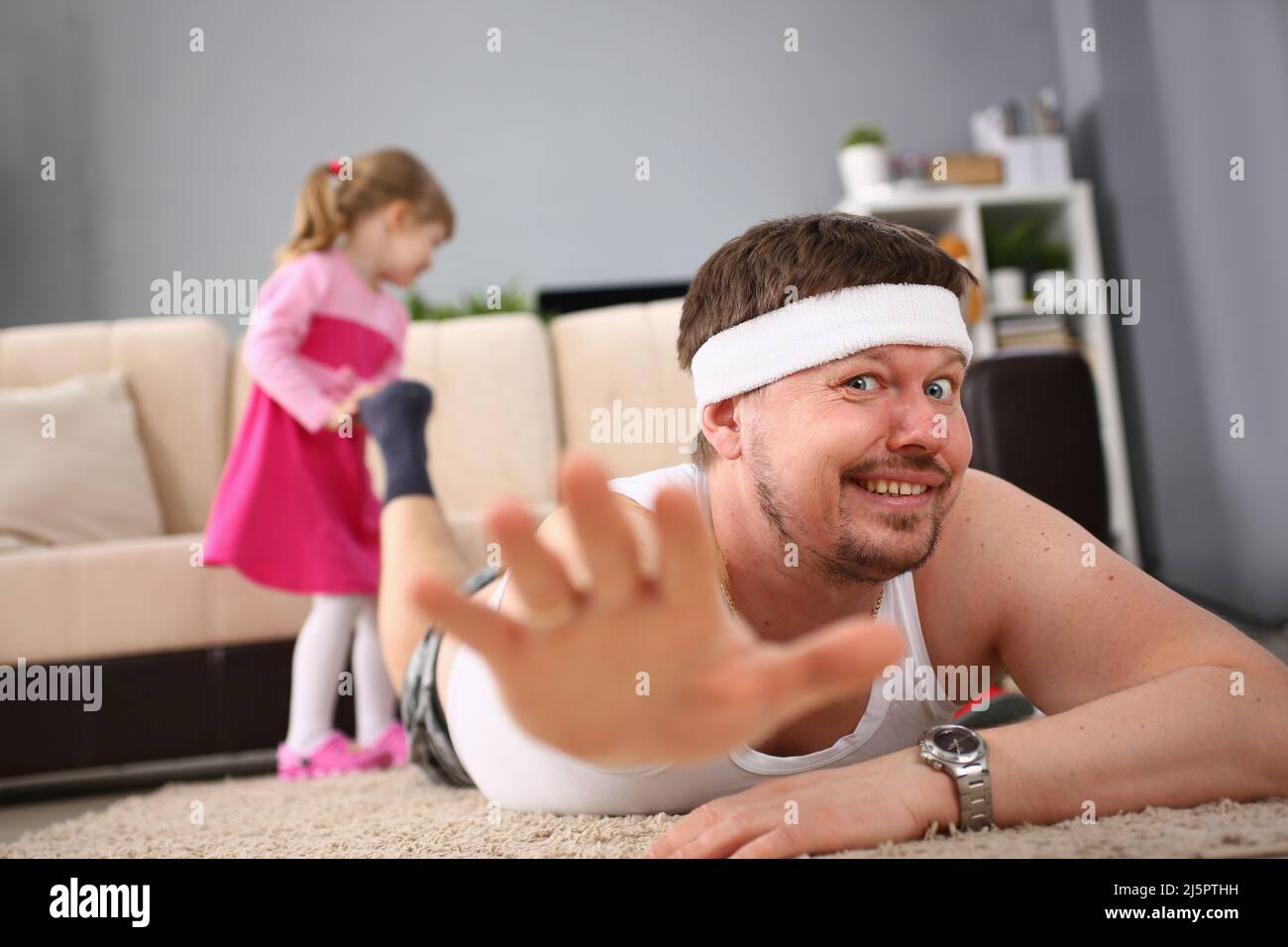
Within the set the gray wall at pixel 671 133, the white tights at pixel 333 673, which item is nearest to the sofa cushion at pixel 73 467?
the white tights at pixel 333 673

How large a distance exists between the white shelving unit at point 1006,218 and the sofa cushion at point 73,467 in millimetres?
1198

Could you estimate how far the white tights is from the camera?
1.31 meters

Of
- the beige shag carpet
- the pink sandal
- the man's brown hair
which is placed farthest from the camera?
the pink sandal

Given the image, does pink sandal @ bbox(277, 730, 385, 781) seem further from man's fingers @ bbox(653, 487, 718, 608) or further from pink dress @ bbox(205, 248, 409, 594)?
man's fingers @ bbox(653, 487, 718, 608)

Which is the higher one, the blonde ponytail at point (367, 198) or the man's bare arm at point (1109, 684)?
the blonde ponytail at point (367, 198)

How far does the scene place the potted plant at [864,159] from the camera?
2.18m

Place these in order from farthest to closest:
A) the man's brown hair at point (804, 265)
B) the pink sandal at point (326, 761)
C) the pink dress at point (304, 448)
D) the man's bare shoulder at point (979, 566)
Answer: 1. the pink dress at point (304, 448)
2. the pink sandal at point (326, 761)
3. the man's bare shoulder at point (979, 566)
4. the man's brown hair at point (804, 265)

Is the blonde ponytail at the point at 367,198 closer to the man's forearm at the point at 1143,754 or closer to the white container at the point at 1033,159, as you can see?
the man's forearm at the point at 1143,754

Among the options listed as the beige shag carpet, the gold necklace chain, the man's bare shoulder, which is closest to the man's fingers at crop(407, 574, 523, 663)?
the beige shag carpet

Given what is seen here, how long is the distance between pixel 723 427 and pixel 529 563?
32 cm

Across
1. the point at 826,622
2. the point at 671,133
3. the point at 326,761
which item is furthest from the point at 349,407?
the point at 826,622

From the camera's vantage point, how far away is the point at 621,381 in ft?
5.59

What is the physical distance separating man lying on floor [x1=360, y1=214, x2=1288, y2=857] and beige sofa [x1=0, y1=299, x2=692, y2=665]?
2.38ft
